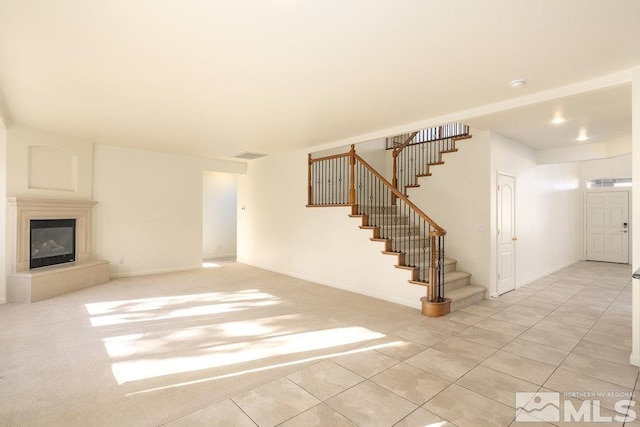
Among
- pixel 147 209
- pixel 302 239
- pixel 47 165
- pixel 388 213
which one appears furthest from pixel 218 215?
pixel 388 213

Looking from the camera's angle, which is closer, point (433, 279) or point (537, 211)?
point (433, 279)

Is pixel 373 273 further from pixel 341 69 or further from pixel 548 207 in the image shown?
pixel 548 207

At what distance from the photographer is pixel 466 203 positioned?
5.34m

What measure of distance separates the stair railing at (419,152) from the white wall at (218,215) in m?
5.53

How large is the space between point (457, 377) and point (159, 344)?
2933 millimetres

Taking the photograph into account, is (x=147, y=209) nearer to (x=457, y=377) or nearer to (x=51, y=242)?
(x=51, y=242)

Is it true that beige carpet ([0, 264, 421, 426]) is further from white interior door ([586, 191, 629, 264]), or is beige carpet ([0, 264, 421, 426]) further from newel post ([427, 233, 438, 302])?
white interior door ([586, 191, 629, 264])

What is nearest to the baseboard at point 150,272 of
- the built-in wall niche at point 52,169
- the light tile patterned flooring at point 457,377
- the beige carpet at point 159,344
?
the beige carpet at point 159,344

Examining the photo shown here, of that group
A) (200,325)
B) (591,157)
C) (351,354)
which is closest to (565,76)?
(351,354)

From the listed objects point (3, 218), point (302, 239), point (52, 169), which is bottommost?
point (302, 239)

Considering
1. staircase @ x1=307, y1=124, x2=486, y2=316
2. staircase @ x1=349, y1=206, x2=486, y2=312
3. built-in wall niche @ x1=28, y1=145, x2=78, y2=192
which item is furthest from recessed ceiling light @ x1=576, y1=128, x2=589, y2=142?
built-in wall niche @ x1=28, y1=145, x2=78, y2=192

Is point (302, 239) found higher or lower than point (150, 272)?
higher

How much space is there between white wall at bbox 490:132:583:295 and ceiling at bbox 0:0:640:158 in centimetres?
89

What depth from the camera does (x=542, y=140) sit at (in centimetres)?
563
